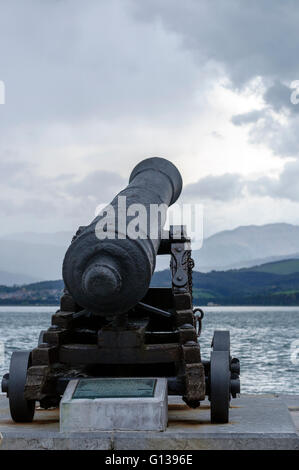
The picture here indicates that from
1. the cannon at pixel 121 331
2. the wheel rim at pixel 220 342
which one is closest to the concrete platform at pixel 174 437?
the cannon at pixel 121 331

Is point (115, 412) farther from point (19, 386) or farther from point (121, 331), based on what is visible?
point (19, 386)

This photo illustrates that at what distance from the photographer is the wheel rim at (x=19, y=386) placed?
24.3ft

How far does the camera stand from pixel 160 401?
684 cm

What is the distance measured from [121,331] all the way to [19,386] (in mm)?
1135

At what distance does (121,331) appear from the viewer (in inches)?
295

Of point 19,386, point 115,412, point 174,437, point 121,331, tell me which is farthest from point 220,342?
point 174,437

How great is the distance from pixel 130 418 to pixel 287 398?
15.2ft

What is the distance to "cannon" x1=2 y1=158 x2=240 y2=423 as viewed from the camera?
6.84 metres

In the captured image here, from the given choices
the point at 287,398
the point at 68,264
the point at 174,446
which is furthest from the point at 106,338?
the point at 287,398

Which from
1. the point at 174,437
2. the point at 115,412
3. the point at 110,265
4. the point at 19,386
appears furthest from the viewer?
the point at 19,386

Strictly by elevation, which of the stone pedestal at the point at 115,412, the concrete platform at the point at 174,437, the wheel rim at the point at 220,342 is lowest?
the concrete platform at the point at 174,437

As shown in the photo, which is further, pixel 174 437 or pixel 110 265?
pixel 110 265

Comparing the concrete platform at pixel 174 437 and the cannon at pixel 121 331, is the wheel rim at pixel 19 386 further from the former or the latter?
the concrete platform at pixel 174 437

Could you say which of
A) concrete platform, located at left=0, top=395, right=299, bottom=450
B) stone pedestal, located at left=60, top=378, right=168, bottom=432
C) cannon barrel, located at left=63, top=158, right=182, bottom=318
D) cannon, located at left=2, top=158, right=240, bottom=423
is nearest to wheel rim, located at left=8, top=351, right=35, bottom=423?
cannon, located at left=2, top=158, right=240, bottom=423
